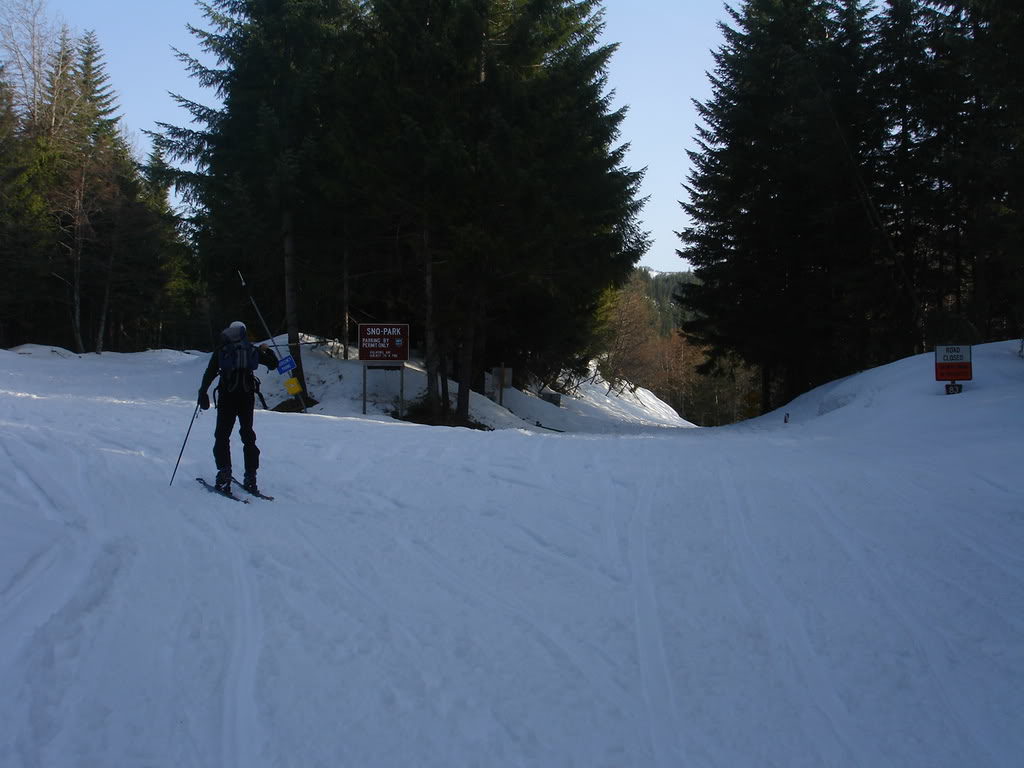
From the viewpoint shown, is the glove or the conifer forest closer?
the glove

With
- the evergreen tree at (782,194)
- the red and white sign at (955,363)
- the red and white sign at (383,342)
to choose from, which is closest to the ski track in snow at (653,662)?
the red and white sign at (955,363)

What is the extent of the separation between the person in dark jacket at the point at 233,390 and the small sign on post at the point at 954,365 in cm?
1307

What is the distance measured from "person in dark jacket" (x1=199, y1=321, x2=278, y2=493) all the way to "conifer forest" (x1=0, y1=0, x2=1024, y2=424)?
10101 mm

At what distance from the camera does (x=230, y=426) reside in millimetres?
7848

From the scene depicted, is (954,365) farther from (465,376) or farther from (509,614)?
(509,614)

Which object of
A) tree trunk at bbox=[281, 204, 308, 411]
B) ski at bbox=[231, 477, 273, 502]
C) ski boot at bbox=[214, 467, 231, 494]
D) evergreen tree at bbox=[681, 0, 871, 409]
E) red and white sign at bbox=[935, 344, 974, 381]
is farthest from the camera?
evergreen tree at bbox=[681, 0, 871, 409]

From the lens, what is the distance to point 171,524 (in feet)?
21.3

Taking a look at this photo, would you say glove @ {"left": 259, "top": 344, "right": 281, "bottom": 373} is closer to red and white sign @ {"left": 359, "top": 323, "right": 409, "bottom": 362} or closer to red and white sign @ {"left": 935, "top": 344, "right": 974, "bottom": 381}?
red and white sign @ {"left": 359, "top": 323, "right": 409, "bottom": 362}

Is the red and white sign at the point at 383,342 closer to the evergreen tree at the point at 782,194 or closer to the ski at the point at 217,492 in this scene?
the ski at the point at 217,492

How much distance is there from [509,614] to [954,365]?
44.1 ft

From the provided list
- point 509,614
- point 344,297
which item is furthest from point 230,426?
point 344,297

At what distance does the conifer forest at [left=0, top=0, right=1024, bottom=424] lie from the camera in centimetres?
1797

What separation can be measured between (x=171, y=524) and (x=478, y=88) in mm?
14688

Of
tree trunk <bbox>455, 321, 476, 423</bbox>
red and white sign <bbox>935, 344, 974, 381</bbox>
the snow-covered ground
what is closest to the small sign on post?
red and white sign <bbox>935, 344, 974, 381</bbox>
